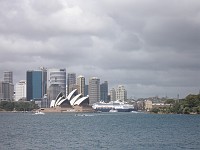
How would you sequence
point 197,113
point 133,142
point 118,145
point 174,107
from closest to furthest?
point 118,145, point 133,142, point 197,113, point 174,107

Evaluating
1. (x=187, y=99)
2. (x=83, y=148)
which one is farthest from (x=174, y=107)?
(x=83, y=148)

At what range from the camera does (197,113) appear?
174 meters

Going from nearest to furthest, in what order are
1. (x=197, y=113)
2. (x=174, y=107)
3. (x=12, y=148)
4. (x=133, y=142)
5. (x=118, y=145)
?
(x=12, y=148)
(x=118, y=145)
(x=133, y=142)
(x=197, y=113)
(x=174, y=107)

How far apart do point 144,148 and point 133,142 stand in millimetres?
6231

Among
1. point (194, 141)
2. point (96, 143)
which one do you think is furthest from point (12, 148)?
point (194, 141)

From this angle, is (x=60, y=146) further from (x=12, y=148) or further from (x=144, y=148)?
(x=144, y=148)

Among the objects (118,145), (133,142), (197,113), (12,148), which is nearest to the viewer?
(12,148)

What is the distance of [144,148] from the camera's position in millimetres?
46938

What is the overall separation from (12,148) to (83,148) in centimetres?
705

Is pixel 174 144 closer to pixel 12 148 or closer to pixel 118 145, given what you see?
pixel 118 145

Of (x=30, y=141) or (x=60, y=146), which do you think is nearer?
(x=60, y=146)

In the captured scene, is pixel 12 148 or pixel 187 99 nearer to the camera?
pixel 12 148

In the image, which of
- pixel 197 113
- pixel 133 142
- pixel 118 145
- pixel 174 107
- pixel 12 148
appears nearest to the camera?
pixel 12 148

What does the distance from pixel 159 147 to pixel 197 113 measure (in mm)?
130407
